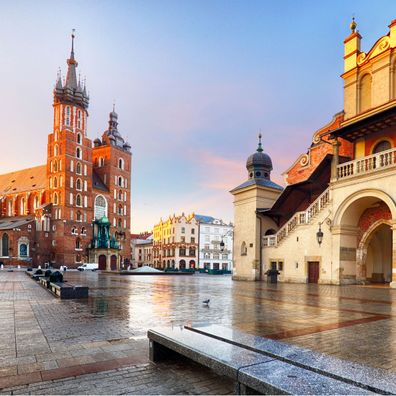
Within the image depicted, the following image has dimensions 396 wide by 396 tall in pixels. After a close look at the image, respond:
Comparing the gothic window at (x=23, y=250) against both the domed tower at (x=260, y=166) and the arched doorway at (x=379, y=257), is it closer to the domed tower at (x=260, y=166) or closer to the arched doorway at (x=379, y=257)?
the domed tower at (x=260, y=166)

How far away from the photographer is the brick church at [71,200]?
7038 centimetres

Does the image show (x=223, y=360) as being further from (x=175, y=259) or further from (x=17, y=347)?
(x=175, y=259)

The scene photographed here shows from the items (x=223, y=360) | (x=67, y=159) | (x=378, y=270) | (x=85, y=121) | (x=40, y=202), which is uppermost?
(x=85, y=121)

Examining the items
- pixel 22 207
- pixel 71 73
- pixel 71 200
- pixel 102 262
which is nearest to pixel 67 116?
pixel 71 73


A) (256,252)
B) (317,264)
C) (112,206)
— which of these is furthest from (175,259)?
(317,264)

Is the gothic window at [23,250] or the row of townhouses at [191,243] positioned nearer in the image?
the gothic window at [23,250]

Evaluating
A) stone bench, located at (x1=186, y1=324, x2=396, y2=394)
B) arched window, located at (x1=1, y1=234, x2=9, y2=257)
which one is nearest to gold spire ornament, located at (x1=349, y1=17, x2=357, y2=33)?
stone bench, located at (x1=186, y1=324, x2=396, y2=394)

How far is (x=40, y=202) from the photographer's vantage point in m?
79.8

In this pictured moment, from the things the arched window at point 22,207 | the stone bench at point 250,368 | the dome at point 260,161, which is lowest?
the stone bench at point 250,368

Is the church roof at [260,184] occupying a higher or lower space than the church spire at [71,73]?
lower

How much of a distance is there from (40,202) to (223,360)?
276 ft

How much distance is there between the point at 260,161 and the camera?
114 ft

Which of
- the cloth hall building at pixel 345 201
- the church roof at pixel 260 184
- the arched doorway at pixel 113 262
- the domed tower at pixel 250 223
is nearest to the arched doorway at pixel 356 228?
the cloth hall building at pixel 345 201

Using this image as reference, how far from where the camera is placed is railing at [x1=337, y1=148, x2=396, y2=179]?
64.0 feet
